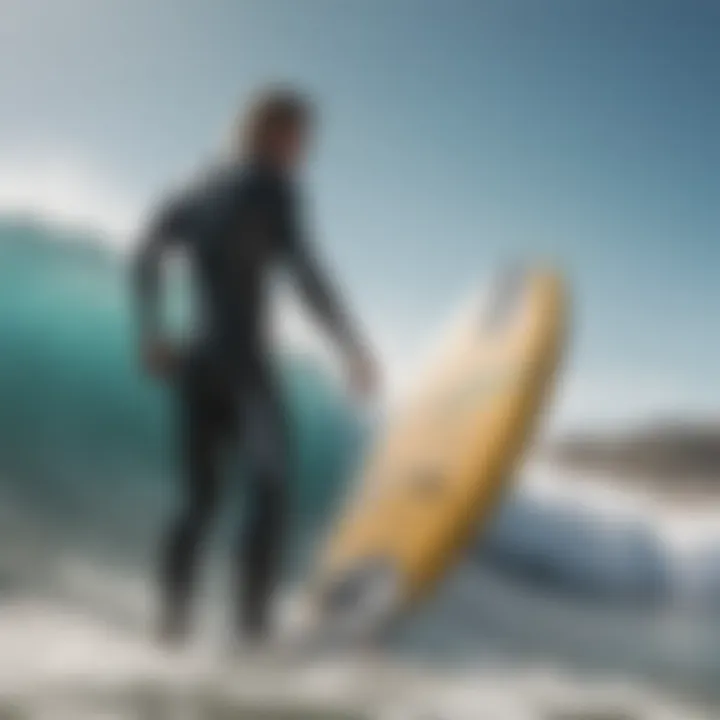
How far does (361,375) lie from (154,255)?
38cm

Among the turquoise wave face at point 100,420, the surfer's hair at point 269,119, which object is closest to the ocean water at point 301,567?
the turquoise wave face at point 100,420

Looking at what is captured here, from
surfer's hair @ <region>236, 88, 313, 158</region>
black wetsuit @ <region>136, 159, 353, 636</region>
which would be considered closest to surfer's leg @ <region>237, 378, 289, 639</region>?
black wetsuit @ <region>136, 159, 353, 636</region>

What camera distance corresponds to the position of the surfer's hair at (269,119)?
8.17ft

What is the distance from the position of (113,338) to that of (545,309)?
69cm

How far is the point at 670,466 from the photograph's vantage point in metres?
2.58

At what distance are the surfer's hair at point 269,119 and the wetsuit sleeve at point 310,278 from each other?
0.09 metres

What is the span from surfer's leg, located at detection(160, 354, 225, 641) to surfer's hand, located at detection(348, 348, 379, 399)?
0.74 ft

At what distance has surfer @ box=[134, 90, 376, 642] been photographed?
2467 millimetres

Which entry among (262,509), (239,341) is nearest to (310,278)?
(239,341)

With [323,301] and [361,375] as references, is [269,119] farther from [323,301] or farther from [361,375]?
[361,375]

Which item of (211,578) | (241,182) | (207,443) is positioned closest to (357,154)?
(241,182)

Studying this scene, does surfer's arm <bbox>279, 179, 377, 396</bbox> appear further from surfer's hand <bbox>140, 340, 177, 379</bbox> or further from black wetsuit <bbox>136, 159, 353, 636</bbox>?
surfer's hand <bbox>140, 340, 177, 379</bbox>

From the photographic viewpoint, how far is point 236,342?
8.14 feet

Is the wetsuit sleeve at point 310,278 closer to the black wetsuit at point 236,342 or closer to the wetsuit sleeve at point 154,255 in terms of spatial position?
the black wetsuit at point 236,342
